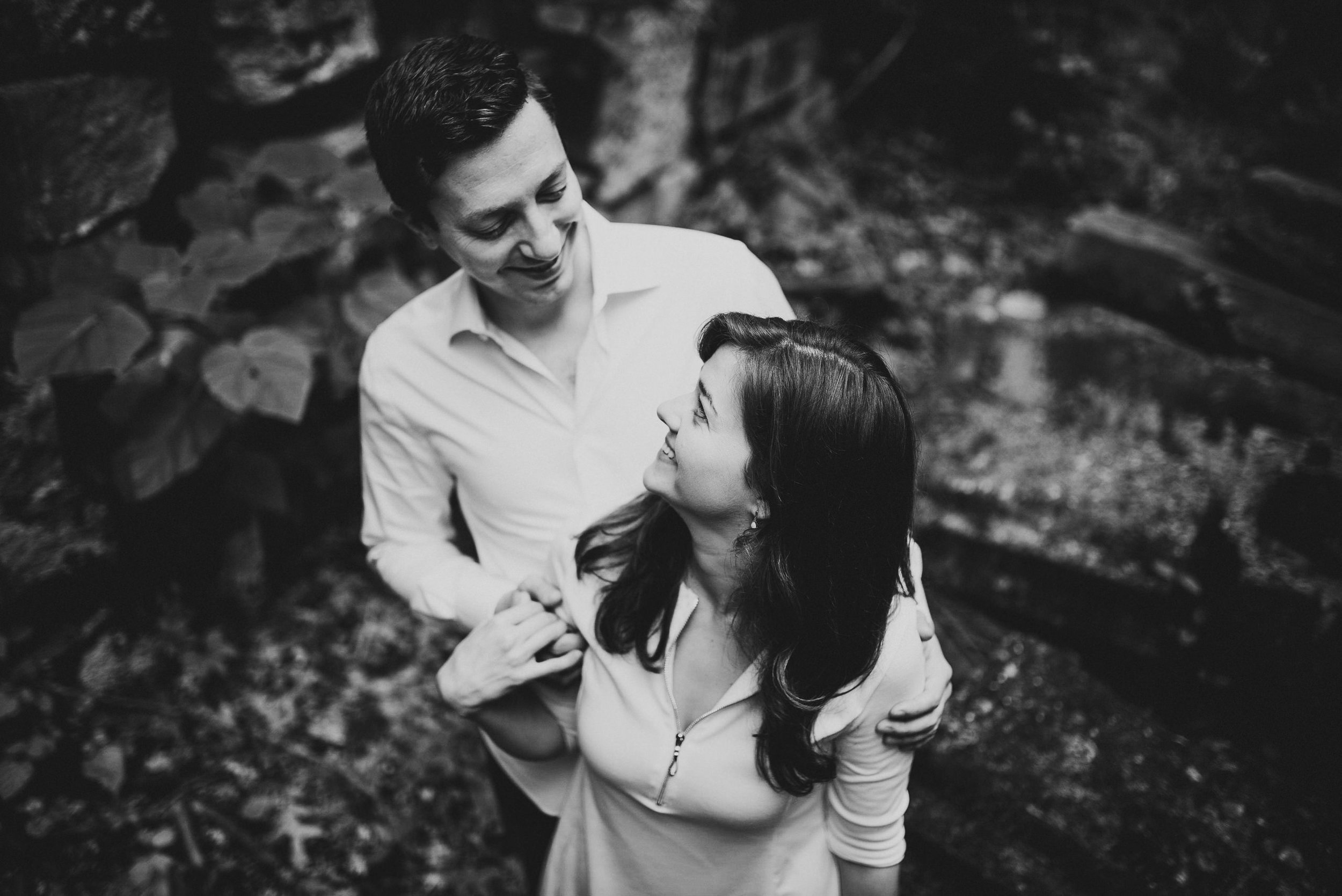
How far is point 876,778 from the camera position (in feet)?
5.43

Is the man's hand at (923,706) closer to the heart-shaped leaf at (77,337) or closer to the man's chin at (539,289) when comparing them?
the man's chin at (539,289)

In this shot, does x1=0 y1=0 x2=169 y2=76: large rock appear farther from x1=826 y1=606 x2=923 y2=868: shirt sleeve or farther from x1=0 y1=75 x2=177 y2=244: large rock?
x1=826 y1=606 x2=923 y2=868: shirt sleeve

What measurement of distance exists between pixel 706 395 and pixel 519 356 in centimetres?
67

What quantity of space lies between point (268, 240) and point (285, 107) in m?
0.82

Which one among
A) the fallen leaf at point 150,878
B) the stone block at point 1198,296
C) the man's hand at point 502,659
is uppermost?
the man's hand at point 502,659

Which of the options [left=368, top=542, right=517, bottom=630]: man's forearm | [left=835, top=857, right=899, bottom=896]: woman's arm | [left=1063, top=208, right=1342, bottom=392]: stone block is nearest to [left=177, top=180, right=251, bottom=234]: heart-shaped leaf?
[left=368, top=542, right=517, bottom=630]: man's forearm

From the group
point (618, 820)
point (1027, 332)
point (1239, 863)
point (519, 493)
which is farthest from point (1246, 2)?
point (618, 820)

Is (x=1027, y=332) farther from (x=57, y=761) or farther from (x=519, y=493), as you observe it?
(x=57, y=761)

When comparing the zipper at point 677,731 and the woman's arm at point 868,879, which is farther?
the woman's arm at point 868,879

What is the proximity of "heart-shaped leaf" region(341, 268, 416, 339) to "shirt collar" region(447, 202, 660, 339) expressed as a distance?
1056 millimetres

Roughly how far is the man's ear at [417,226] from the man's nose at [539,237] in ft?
0.92

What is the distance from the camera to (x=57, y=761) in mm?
2754

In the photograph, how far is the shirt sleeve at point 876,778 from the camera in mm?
1573

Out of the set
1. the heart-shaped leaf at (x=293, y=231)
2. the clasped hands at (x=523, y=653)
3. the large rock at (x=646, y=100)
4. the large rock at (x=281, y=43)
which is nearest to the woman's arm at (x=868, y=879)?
the clasped hands at (x=523, y=653)
